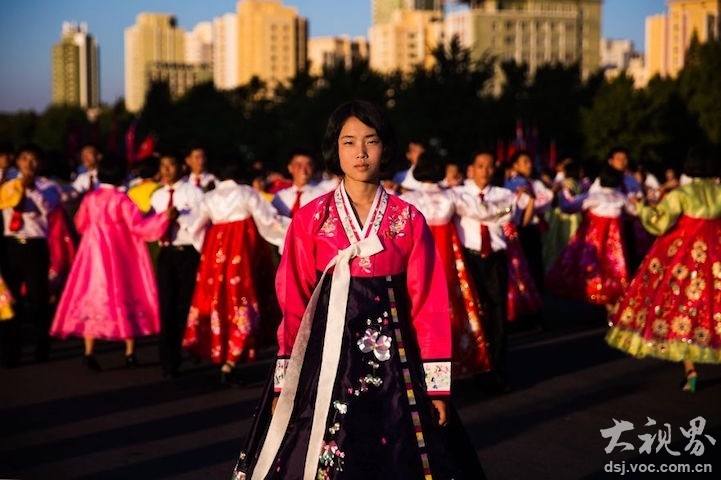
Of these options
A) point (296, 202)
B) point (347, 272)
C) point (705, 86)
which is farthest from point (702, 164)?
point (705, 86)

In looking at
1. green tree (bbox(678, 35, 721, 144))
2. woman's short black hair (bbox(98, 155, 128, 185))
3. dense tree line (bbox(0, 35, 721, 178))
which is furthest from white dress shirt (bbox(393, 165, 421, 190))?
green tree (bbox(678, 35, 721, 144))

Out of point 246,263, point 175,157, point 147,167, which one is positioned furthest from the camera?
point 147,167

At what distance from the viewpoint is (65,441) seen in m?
7.27

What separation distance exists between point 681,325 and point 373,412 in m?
4.72

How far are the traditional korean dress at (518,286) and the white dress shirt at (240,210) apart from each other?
3381 millimetres

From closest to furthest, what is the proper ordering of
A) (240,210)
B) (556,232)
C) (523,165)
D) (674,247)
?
(674,247) < (240,210) < (523,165) < (556,232)

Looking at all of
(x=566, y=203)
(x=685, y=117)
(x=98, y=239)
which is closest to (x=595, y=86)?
(x=685, y=117)

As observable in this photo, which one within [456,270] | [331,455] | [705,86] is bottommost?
[331,455]

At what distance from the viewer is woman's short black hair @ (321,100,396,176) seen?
15.2ft

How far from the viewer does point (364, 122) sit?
15.2 ft

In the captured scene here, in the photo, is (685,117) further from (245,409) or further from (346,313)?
(346,313)

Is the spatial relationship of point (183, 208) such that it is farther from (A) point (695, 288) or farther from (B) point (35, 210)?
(A) point (695, 288)

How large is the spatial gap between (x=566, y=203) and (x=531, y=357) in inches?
113

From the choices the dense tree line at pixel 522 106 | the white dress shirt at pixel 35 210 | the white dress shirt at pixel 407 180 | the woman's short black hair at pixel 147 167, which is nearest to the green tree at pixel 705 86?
the dense tree line at pixel 522 106
